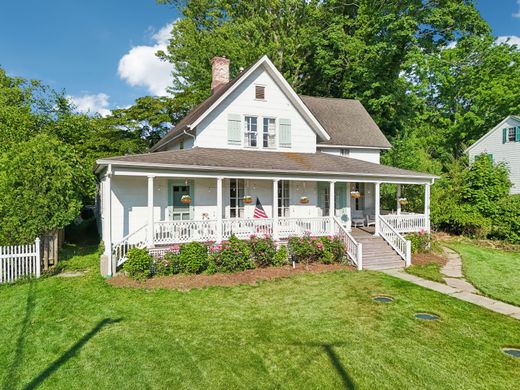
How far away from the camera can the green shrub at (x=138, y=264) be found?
431 inches

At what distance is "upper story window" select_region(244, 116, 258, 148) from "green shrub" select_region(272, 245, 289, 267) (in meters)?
5.78

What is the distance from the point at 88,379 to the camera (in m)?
5.40

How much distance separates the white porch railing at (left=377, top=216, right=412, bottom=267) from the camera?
13.7 metres

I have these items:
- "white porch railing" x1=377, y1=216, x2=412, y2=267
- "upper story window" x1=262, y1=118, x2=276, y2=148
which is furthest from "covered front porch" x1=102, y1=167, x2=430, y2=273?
"upper story window" x1=262, y1=118, x2=276, y2=148

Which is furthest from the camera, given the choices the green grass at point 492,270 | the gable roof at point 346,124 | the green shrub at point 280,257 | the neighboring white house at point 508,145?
the neighboring white house at point 508,145

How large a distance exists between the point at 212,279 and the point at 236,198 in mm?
5036

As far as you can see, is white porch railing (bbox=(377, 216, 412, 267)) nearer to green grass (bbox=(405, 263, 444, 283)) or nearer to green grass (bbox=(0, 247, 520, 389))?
green grass (bbox=(405, 263, 444, 283))

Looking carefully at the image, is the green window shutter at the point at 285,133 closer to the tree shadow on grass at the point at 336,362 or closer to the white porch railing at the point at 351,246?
the white porch railing at the point at 351,246

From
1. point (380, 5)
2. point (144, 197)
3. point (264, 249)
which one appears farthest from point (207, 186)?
point (380, 5)

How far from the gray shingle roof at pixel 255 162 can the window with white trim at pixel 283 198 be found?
1364mm

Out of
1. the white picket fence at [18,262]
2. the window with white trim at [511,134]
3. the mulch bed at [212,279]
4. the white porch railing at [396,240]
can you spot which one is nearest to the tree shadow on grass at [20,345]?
the white picket fence at [18,262]

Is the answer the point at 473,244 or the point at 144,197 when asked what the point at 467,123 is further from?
the point at 144,197

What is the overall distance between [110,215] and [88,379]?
725 cm

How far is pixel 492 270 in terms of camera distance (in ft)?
42.9
